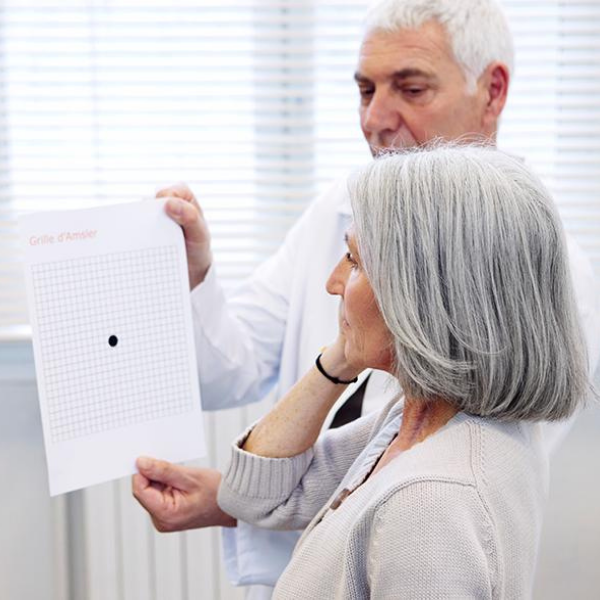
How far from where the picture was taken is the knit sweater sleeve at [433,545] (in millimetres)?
890

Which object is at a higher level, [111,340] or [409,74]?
[409,74]

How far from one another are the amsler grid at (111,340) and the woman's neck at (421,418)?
A: 0.36m

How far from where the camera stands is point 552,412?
3.35 feet

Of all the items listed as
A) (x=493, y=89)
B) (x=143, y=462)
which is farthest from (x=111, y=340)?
(x=493, y=89)

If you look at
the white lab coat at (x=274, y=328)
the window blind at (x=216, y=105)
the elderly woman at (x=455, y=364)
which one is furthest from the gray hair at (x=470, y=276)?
the window blind at (x=216, y=105)

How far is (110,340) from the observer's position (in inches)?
50.8

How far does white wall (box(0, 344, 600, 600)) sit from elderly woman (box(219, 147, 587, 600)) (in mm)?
1139

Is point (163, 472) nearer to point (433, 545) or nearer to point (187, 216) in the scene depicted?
point (187, 216)

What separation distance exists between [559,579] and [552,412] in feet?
4.37

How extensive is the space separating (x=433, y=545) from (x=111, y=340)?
562 millimetres

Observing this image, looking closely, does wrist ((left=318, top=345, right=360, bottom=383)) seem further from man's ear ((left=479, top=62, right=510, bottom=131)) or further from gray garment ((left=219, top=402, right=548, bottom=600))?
Answer: man's ear ((left=479, top=62, right=510, bottom=131))

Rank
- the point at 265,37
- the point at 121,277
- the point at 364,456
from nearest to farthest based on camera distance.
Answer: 1. the point at 364,456
2. the point at 121,277
3. the point at 265,37

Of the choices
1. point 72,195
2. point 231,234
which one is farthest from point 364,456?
point 72,195

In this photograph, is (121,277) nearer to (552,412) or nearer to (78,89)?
(552,412)
